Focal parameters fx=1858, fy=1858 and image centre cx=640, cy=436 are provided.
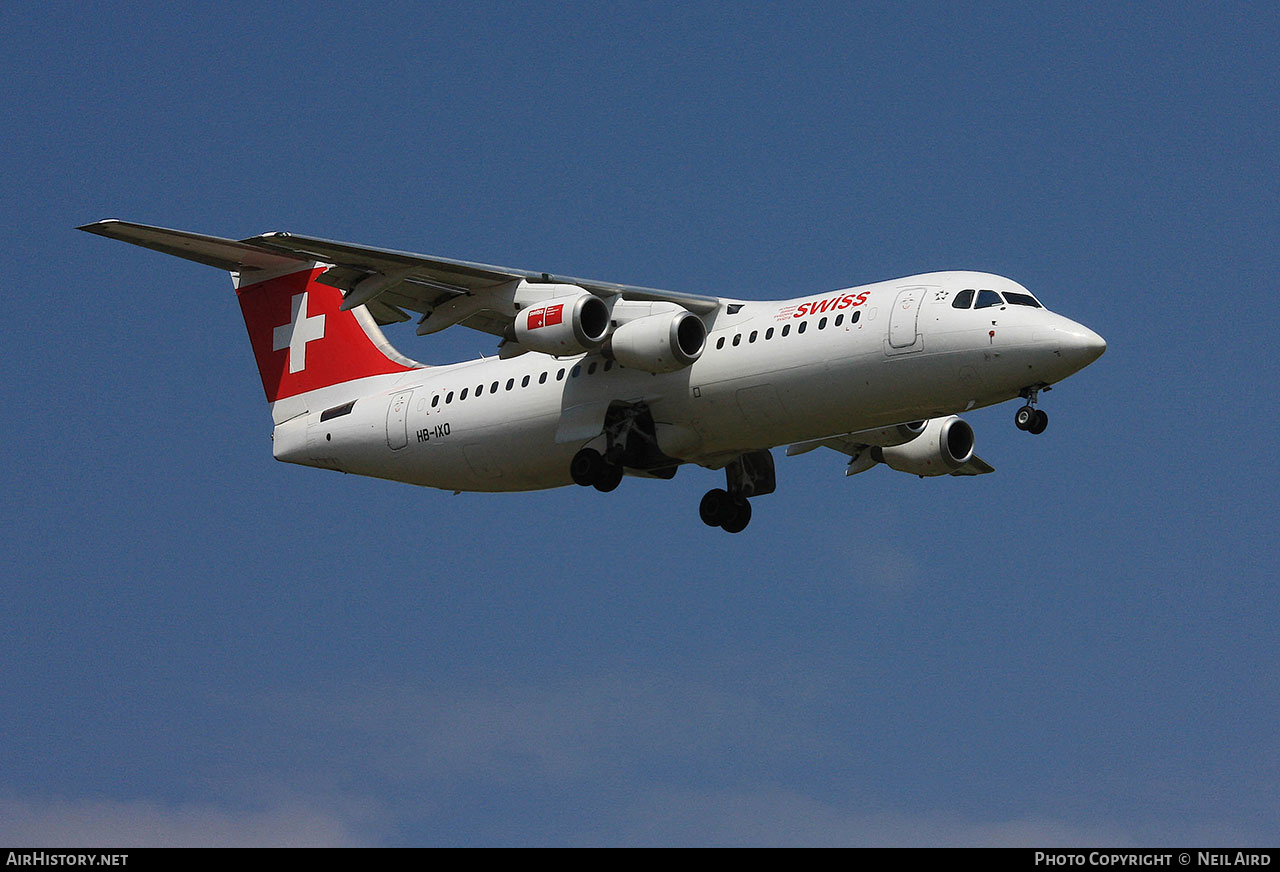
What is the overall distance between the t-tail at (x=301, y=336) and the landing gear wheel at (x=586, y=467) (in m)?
4.11

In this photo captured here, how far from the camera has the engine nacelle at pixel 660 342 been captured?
2144 centimetres

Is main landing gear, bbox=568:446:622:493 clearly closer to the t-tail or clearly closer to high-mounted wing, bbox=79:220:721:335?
high-mounted wing, bbox=79:220:721:335

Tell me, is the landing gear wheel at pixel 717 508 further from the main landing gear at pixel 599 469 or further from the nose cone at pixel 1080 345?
the nose cone at pixel 1080 345

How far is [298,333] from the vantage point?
27094 mm

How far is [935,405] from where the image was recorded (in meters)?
Answer: 20.8

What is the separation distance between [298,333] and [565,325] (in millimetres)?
6950

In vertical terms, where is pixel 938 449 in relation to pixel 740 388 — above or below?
above

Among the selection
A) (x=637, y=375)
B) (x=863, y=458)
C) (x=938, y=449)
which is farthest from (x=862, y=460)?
(x=637, y=375)

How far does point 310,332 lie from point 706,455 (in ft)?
23.4

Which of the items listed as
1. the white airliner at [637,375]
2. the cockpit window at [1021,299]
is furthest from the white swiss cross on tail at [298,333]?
the cockpit window at [1021,299]

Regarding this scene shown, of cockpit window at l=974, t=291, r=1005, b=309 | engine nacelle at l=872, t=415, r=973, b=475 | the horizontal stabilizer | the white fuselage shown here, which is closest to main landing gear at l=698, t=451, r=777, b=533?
the white fuselage

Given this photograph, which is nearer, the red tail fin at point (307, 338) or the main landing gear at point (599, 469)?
the main landing gear at point (599, 469)

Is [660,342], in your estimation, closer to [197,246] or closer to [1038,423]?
[1038,423]
